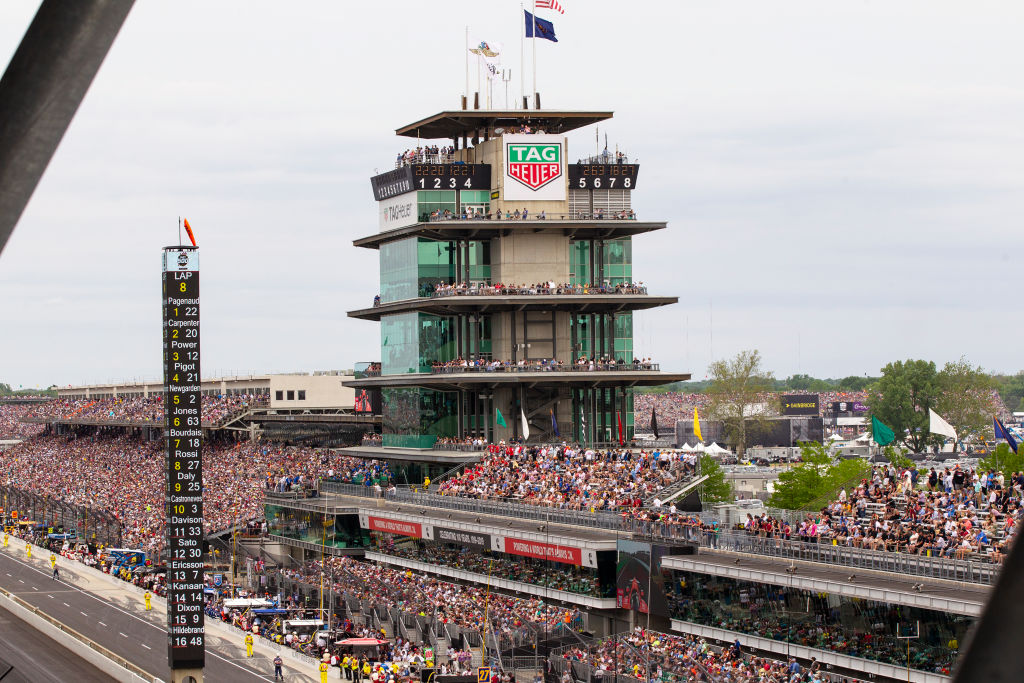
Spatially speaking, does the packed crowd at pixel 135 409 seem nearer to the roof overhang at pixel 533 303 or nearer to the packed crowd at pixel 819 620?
the roof overhang at pixel 533 303

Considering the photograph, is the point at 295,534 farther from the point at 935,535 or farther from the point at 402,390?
the point at 935,535

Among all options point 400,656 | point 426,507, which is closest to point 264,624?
point 426,507

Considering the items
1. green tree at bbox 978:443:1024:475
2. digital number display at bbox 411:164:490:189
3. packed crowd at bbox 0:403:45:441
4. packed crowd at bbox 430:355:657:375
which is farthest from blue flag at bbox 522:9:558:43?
packed crowd at bbox 0:403:45:441

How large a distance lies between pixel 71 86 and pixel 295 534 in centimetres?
7308

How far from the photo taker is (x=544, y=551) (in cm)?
5128

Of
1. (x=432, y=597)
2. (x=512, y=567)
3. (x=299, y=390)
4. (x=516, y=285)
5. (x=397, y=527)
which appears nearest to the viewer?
(x=512, y=567)

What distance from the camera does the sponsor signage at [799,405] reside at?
175 m

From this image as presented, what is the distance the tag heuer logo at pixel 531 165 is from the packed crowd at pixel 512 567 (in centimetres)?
2235

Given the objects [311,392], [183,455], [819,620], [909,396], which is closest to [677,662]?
[819,620]

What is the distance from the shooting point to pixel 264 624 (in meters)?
62.1

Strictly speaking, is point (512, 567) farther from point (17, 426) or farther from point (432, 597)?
point (17, 426)

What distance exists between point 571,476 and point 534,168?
22502 mm

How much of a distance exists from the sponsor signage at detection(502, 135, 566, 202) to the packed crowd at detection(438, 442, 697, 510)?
51.4 feet

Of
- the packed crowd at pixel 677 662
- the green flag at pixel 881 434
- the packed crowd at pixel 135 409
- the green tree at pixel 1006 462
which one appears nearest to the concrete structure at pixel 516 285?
the green tree at pixel 1006 462
